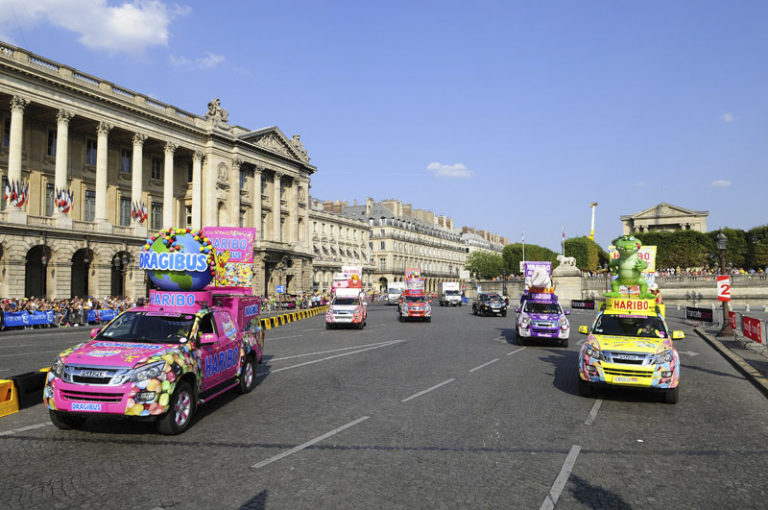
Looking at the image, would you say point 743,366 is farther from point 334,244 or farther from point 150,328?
point 334,244

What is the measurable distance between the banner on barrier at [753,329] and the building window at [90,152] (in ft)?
152

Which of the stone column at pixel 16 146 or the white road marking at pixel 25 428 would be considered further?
the stone column at pixel 16 146

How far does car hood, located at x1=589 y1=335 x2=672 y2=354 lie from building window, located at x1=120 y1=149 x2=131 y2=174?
4568 cm

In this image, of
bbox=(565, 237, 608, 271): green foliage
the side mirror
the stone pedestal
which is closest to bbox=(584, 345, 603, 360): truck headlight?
the side mirror

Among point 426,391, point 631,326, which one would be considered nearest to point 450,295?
point 631,326

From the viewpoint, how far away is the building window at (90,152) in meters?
43.8

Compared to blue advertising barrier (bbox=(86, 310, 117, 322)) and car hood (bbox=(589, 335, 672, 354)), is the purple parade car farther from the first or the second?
blue advertising barrier (bbox=(86, 310, 117, 322))

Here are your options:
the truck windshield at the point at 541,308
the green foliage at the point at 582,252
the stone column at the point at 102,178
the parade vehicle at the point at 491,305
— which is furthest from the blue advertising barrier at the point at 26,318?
the green foliage at the point at 582,252

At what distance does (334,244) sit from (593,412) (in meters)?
84.0

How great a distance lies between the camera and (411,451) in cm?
721

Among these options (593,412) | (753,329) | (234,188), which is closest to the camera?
(593,412)

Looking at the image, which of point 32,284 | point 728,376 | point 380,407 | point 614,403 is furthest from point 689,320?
point 32,284

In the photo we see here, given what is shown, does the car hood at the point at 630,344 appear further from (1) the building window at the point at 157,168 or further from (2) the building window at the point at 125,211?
(1) the building window at the point at 157,168

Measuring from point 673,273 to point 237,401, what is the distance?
79670 mm
